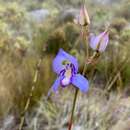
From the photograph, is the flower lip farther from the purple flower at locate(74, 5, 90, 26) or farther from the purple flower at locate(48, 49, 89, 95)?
the purple flower at locate(74, 5, 90, 26)

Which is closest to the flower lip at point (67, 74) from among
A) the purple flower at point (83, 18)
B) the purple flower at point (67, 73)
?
the purple flower at point (67, 73)

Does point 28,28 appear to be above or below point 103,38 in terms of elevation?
below

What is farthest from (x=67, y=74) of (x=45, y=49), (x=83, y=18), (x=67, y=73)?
(x=45, y=49)

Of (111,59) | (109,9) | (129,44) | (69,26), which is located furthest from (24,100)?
(109,9)

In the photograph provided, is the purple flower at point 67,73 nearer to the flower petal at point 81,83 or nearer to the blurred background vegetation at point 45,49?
the flower petal at point 81,83

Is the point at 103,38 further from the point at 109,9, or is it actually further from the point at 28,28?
the point at 109,9

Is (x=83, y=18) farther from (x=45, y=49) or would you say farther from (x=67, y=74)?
(x=45, y=49)
